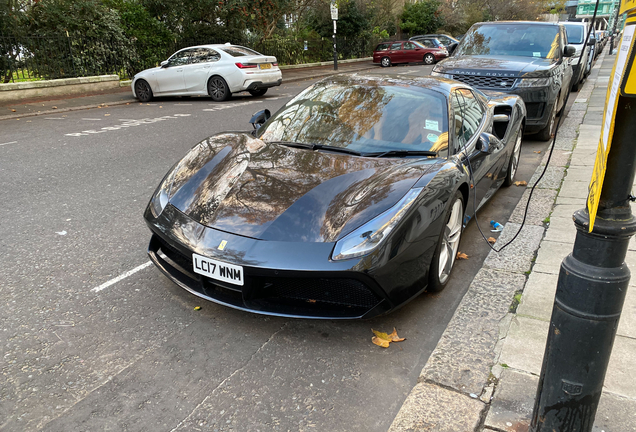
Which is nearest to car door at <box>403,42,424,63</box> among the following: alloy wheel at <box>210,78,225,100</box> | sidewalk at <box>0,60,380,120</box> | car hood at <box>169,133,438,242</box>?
sidewalk at <box>0,60,380,120</box>

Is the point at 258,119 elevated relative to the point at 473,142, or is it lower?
elevated

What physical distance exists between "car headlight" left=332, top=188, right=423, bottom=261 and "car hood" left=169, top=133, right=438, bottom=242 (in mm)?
45

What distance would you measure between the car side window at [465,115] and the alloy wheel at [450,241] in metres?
0.50

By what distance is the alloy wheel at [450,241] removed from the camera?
333 cm

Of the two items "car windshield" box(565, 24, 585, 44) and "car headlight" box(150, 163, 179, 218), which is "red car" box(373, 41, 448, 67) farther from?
"car headlight" box(150, 163, 179, 218)

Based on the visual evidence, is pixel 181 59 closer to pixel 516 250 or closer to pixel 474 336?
pixel 516 250

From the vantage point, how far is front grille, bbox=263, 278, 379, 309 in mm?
2684

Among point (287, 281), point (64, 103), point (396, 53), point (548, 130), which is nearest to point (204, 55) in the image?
point (64, 103)

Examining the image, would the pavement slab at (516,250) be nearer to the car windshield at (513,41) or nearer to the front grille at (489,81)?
the front grille at (489,81)

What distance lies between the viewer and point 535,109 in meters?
7.64

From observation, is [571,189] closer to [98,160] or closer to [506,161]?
[506,161]

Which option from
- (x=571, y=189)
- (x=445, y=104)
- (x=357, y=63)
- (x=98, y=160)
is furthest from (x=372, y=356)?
(x=357, y=63)

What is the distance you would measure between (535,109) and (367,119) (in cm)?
494

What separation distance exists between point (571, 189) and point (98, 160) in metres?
5.94
